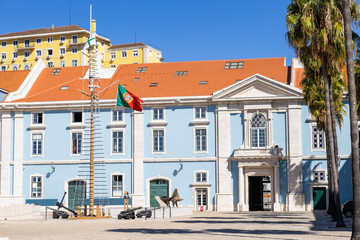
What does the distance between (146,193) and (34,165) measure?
31.9 feet

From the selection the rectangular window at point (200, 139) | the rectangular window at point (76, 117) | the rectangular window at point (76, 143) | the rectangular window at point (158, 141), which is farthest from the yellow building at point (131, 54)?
the rectangular window at point (200, 139)

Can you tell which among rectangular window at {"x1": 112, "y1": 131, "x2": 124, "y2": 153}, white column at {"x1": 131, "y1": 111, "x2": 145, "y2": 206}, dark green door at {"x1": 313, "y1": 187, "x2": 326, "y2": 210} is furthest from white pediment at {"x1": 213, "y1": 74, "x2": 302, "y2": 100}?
rectangular window at {"x1": 112, "y1": 131, "x2": 124, "y2": 153}

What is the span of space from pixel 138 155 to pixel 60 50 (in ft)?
177

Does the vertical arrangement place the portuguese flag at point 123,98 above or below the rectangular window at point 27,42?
below

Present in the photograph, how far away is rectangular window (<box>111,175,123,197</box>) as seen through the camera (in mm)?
52781

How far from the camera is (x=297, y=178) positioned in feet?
164

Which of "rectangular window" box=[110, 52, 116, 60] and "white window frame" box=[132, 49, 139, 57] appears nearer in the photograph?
"white window frame" box=[132, 49, 139, 57]

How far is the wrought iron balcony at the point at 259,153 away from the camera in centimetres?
4975

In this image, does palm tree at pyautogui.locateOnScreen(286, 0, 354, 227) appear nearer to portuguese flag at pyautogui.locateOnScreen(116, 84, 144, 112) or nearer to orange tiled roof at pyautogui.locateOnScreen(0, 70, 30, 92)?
portuguese flag at pyautogui.locateOnScreen(116, 84, 144, 112)

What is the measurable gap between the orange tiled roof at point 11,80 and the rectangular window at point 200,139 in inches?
663

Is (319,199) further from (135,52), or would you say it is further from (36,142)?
(135,52)

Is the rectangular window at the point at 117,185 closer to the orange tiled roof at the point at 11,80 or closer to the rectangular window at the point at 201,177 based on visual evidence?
the rectangular window at the point at 201,177

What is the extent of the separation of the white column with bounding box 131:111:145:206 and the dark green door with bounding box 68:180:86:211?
13.7ft

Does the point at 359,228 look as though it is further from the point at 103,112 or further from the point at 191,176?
the point at 103,112
